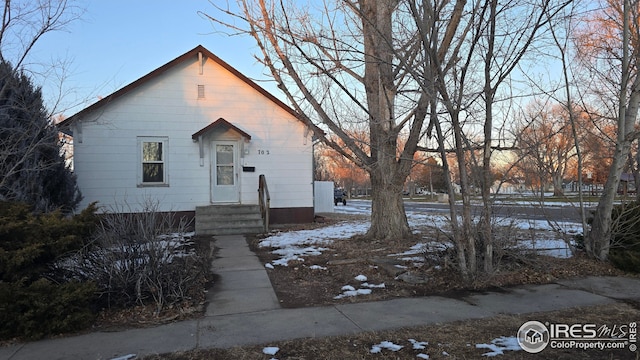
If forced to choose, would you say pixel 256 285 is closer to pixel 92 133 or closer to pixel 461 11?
pixel 461 11

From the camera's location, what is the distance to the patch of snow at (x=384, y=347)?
13.1ft

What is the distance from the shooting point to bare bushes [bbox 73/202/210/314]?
209 inches

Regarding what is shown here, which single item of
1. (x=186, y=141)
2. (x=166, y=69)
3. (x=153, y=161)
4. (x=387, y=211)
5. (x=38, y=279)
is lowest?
(x=38, y=279)

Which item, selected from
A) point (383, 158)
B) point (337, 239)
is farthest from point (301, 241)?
point (383, 158)

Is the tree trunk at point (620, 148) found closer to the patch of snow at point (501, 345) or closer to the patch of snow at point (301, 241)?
the patch of snow at point (501, 345)

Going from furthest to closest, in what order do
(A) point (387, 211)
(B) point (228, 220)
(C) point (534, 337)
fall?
(B) point (228, 220)
(A) point (387, 211)
(C) point (534, 337)

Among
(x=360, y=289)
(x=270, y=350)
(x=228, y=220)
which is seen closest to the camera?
(x=270, y=350)

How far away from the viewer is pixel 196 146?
13.5 meters

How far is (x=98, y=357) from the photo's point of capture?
394 centimetres

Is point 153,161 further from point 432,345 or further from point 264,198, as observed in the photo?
point 432,345

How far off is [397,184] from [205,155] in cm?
665

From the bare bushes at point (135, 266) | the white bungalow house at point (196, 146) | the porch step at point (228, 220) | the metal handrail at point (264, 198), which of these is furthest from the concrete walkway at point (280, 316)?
the white bungalow house at point (196, 146)

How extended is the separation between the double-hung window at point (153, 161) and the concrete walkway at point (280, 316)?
24.2ft

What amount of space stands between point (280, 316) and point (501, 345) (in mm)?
2399
